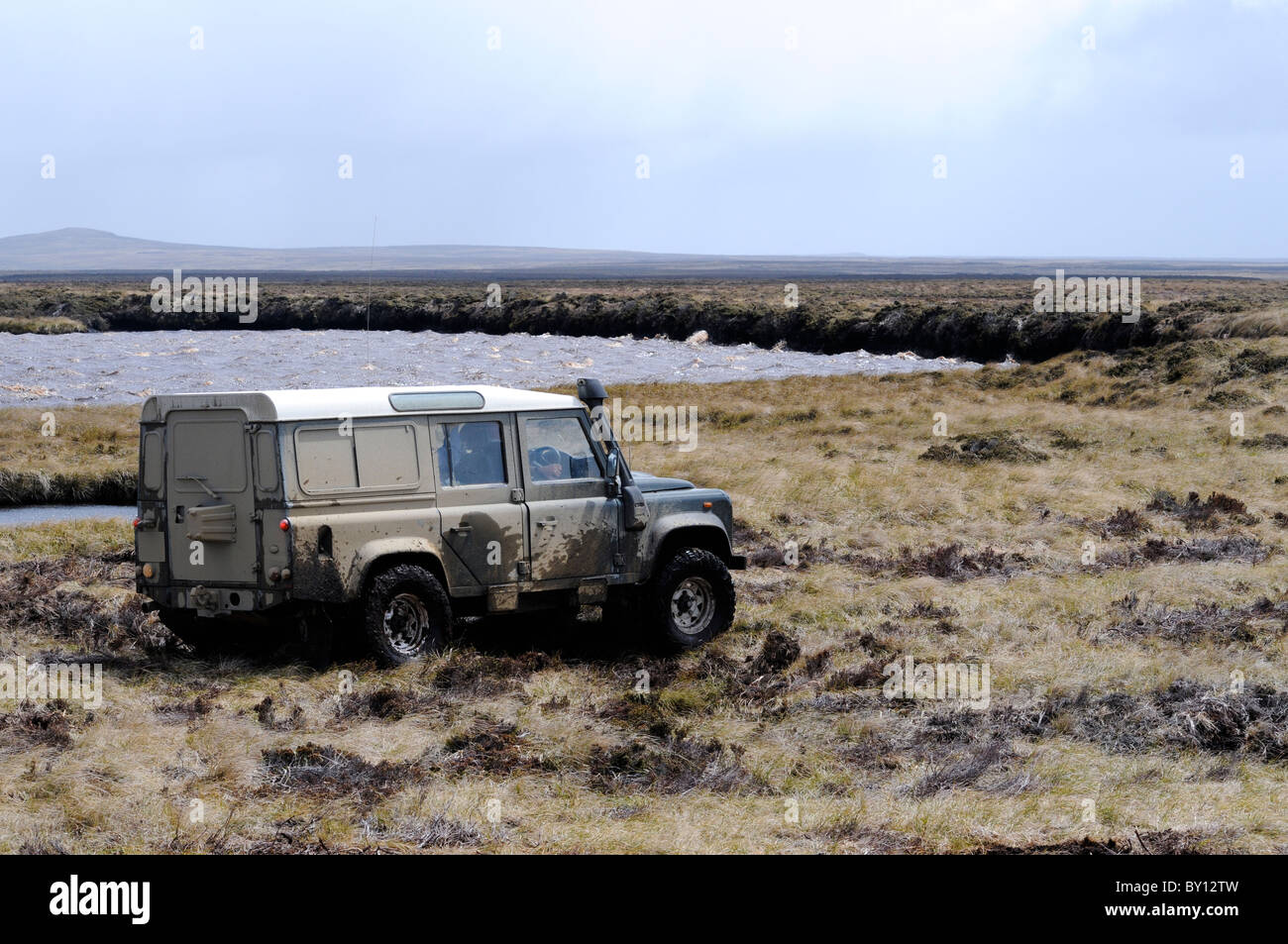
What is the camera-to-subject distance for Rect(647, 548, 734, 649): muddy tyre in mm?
11992

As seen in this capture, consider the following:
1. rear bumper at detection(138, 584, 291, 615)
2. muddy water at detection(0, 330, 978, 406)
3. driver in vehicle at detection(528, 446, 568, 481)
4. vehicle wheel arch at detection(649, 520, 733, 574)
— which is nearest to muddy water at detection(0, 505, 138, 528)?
rear bumper at detection(138, 584, 291, 615)

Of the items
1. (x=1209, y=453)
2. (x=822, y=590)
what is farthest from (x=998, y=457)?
(x=822, y=590)

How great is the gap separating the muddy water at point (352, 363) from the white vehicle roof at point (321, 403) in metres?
31.5

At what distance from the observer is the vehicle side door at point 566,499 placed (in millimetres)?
11484

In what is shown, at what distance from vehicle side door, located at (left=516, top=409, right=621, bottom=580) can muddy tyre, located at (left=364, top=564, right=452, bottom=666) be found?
98 cm

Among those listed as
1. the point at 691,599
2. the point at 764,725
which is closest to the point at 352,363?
the point at 691,599

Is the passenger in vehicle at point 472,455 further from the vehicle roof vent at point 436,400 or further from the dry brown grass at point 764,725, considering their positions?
the dry brown grass at point 764,725

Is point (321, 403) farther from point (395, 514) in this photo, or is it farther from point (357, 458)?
point (395, 514)

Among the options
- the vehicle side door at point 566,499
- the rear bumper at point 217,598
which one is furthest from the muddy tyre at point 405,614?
the vehicle side door at point 566,499

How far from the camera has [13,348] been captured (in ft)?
213

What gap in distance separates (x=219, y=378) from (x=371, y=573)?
41.1 m

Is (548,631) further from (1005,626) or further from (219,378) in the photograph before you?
(219,378)

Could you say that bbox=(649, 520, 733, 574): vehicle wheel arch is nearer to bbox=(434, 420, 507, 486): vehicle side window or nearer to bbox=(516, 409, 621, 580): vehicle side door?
bbox=(516, 409, 621, 580): vehicle side door

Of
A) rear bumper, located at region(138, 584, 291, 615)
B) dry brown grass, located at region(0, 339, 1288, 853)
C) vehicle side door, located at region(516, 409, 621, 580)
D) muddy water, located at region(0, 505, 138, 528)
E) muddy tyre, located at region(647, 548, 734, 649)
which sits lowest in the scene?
muddy water, located at region(0, 505, 138, 528)
